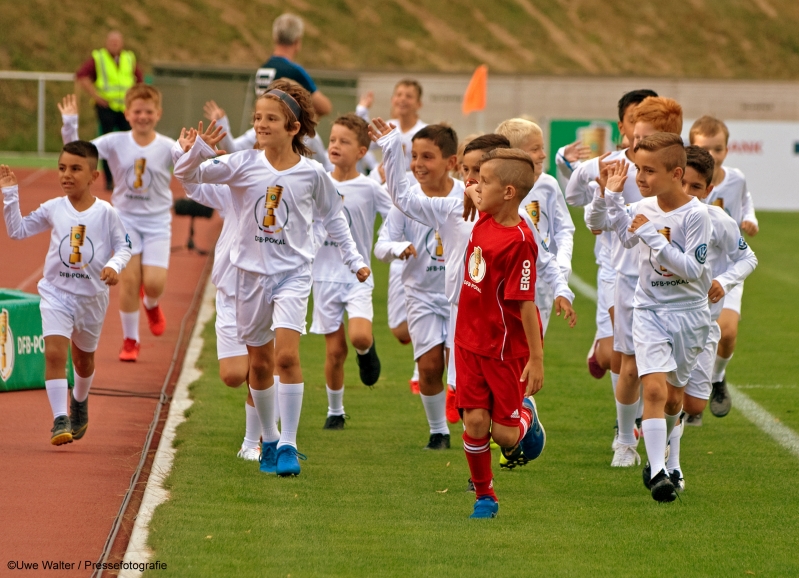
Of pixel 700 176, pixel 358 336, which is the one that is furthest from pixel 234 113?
pixel 700 176

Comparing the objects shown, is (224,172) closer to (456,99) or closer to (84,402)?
(84,402)

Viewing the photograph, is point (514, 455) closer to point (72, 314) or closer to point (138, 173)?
point (72, 314)

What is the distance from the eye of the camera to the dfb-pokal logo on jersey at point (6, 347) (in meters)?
8.49

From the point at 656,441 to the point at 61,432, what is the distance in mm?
3259

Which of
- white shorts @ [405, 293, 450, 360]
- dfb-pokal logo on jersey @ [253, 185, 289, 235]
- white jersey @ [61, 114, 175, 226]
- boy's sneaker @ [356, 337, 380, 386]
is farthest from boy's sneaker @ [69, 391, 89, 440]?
white jersey @ [61, 114, 175, 226]

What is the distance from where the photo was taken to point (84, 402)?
7305 millimetres

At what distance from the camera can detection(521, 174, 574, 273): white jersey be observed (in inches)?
288

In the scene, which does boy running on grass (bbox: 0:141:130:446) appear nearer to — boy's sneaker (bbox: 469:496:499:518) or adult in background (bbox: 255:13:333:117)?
boy's sneaker (bbox: 469:496:499:518)

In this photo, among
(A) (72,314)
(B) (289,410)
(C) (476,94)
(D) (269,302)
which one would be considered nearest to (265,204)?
(D) (269,302)

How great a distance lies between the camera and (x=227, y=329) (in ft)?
22.7

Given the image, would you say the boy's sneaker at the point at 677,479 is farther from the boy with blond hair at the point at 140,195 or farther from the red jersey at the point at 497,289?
the boy with blond hair at the point at 140,195

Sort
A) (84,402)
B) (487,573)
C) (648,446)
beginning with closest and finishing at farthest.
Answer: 1. (487,573)
2. (648,446)
3. (84,402)

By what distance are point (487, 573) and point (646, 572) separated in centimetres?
66

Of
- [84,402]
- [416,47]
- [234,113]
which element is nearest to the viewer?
[84,402]
